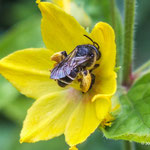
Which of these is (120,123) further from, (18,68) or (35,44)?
(35,44)

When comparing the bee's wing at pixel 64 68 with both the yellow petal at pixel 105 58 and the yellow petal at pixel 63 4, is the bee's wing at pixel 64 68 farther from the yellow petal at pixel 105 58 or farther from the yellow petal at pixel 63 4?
the yellow petal at pixel 63 4

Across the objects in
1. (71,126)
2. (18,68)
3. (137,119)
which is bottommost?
(137,119)

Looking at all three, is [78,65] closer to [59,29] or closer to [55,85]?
[59,29]

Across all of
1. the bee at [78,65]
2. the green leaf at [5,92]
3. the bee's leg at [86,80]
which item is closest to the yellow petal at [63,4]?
the bee at [78,65]

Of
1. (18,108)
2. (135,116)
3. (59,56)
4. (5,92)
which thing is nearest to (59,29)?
(59,56)

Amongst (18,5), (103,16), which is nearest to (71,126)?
(103,16)
